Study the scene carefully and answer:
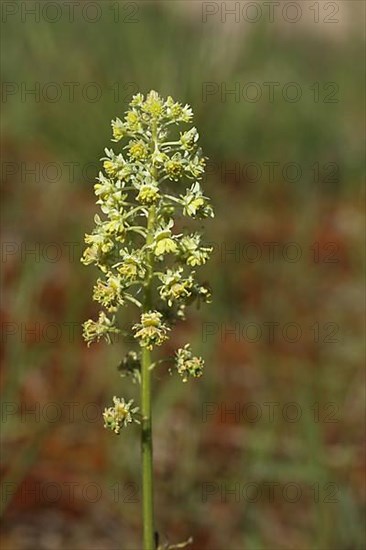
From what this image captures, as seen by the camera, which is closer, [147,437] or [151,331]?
[151,331]

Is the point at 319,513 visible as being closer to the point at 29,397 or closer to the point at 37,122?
the point at 29,397

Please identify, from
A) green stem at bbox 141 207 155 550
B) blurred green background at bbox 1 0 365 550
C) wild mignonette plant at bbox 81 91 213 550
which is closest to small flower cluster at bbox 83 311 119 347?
wild mignonette plant at bbox 81 91 213 550

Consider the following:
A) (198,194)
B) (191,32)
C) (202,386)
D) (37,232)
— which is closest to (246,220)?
(37,232)

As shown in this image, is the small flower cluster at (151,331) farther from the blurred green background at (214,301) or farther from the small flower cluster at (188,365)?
the blurred green background at (214,301)

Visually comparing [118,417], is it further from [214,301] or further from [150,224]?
[214,301]

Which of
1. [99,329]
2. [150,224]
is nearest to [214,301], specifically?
[99,329]

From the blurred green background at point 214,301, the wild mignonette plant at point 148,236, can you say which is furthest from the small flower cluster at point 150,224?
the blurred green background at point 214,301
